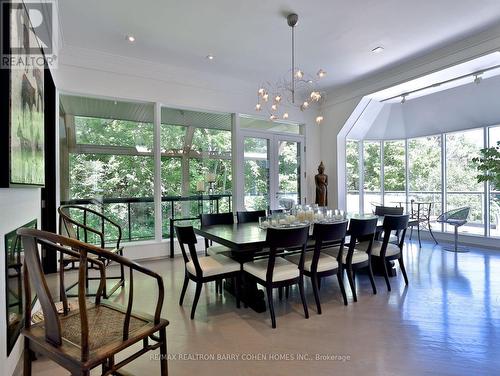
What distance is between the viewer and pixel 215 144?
5270mm

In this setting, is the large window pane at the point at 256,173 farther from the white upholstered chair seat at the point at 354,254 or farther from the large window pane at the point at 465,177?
the large window pane at the point at 465,177

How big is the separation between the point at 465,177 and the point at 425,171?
2.58 ft

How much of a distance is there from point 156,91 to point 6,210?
3.43 metres

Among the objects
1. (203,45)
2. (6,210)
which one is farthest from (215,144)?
(6,210)

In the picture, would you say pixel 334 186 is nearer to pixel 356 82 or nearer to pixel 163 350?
pixel 356 82

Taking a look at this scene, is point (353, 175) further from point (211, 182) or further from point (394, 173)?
point (211, 182)

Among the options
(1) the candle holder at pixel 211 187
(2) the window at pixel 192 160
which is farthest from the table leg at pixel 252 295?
(1) the candle holder at pixel 211 187

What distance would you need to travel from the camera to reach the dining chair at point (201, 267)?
254cm

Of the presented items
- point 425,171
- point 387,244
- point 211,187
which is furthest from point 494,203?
point 211,187

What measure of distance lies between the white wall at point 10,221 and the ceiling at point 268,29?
2.35m

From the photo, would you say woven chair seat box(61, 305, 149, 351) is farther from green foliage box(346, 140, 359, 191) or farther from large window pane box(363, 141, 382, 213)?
large window pane box(363, 141, 382, 213)

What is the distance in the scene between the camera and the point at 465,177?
18.4ft

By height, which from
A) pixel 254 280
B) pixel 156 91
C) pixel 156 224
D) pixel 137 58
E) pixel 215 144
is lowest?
pixel 254 280

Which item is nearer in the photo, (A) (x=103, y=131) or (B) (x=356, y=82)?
(A) (x=103, y=131)
